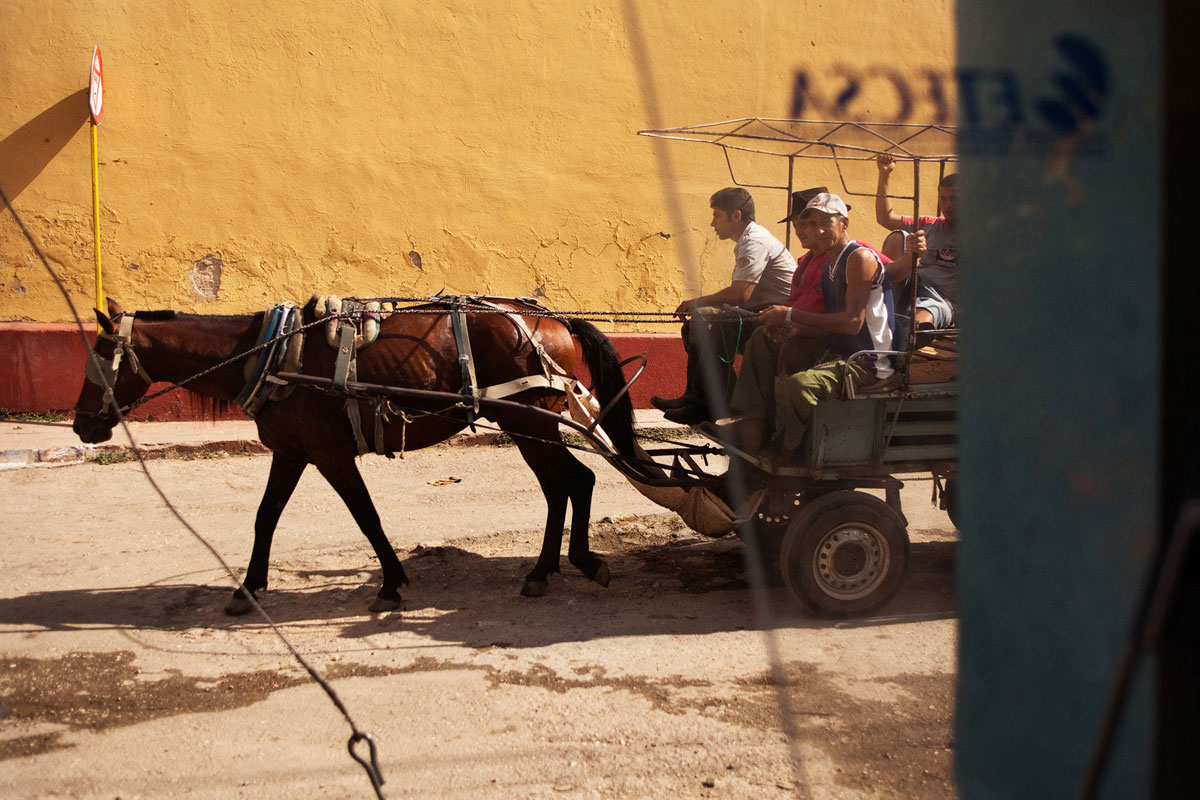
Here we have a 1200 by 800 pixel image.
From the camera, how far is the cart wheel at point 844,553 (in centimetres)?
432

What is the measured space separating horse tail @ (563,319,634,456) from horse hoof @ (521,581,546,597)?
31.4 inches

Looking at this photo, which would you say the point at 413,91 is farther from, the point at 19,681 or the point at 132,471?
the point at 19,681

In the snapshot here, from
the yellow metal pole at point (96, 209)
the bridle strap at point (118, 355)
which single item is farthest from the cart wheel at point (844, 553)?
the yellow metal pole at point (96, 209)

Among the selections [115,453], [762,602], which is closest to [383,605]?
[762,602]

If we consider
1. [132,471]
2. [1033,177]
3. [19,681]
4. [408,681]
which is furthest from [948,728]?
[132,471]

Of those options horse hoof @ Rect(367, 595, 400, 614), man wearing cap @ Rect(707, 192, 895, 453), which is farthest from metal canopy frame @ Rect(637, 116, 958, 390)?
horse hoof @ Rect(367, 595, 400, 614)

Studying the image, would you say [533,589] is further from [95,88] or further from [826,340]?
[95,88]

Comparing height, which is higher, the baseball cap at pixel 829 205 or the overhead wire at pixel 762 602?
the baseball cap at pixel 829 205

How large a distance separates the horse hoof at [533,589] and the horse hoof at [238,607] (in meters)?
1.27

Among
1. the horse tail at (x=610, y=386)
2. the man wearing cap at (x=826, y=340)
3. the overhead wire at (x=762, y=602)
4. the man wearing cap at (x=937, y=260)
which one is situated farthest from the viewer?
the man wearing cap at (x=937, y=260)

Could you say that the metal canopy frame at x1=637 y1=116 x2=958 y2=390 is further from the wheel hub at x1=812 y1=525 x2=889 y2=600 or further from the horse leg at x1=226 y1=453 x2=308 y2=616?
the horse leg at x1=226 y1=453 x2=308 y2=616

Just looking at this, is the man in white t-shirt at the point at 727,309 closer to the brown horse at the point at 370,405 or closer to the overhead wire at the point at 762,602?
the overhead wire at the point at 762,602

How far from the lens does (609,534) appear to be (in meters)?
5.88

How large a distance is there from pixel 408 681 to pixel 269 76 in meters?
6.74
